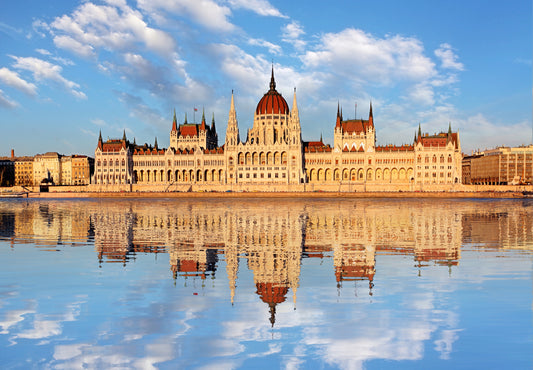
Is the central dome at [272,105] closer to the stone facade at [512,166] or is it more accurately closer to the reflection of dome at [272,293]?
the stone facade at [512,166]

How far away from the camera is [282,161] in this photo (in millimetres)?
143750

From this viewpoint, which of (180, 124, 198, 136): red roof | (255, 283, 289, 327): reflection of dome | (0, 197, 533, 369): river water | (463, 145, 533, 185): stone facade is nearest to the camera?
(0, 197, 533, 369): river water

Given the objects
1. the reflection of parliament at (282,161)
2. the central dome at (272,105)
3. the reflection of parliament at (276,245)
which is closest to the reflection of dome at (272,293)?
the reflection of parliament at (276,245)

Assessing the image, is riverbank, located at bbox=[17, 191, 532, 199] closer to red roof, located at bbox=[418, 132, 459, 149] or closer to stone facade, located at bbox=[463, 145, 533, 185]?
red roof, located at bbox=[418, 132, 459, 149]

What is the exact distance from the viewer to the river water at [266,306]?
9188mm

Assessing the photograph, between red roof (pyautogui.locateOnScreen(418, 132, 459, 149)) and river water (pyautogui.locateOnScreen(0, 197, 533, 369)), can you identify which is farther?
red roof (pyautogui.locateOnScreen(418, 132, 459, 149))

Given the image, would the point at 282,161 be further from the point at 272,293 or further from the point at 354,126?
the point at 272,293

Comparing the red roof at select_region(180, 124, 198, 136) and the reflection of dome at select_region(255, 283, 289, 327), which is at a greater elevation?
the red roof at select_region(180, 124, 198, 136)

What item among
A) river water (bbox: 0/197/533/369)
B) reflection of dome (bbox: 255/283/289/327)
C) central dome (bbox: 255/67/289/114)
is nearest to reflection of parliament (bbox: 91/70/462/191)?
central dome (bbox: 255/67/289/114)

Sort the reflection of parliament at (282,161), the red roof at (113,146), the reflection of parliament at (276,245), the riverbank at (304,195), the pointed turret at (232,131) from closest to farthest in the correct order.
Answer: the reflection of parliament at (276,245) → the riverbank at (304,195) → the reflection of parliament at (282,161) → the pointed turret at (232,131) → the red roof at (113,146)

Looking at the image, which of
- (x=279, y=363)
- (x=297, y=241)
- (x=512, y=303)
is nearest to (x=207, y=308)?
(x=279, y=363)

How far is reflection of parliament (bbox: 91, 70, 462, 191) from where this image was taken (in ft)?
454

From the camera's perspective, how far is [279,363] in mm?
8812

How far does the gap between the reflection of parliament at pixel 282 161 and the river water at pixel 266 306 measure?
110979mm
